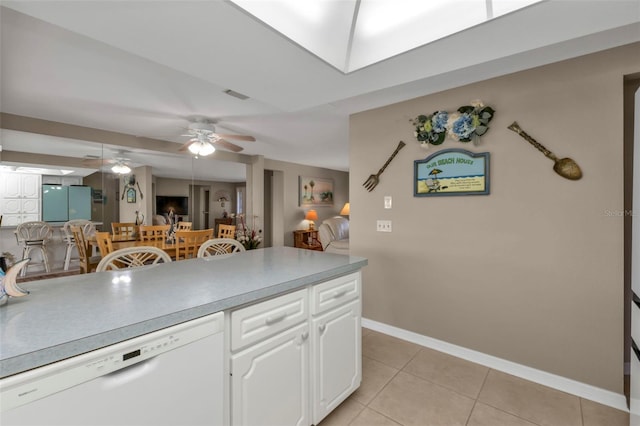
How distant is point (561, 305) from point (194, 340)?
2.33 m

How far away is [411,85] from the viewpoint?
231cm

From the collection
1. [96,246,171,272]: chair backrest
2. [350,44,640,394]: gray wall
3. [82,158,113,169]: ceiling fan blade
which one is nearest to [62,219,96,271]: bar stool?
[82,158,113,169]: ceiling fan blade

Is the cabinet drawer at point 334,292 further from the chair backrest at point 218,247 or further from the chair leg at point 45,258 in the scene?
the chair leg at point 45,258

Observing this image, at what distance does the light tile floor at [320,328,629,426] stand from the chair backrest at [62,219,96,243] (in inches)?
145

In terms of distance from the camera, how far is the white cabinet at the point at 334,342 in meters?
1.47

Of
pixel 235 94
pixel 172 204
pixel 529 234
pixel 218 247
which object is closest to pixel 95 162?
pixel 172 204

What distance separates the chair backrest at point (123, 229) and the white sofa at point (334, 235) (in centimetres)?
282

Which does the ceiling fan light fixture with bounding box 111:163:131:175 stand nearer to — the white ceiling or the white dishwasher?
→ the white ceiling

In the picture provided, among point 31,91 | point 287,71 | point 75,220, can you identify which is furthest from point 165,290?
point 75,220

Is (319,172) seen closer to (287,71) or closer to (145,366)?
(287,71)

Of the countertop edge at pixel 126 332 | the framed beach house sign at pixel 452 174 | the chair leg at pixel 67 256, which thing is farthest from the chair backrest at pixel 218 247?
the chair leg at pixel 67 256

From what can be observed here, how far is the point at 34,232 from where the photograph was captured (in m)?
2.96

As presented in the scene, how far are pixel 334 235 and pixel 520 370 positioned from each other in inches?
118

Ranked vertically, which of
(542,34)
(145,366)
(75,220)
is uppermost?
(542,34)
